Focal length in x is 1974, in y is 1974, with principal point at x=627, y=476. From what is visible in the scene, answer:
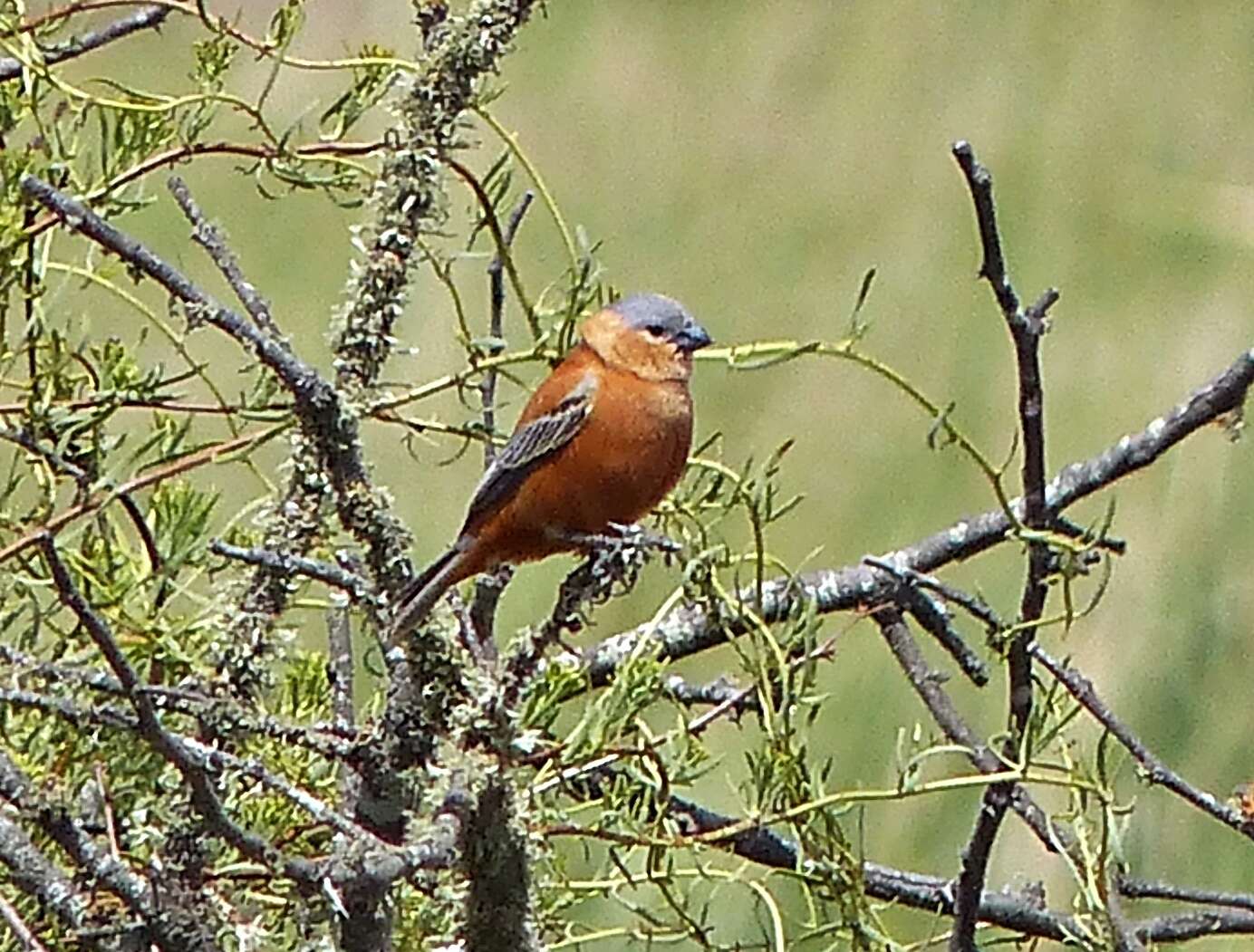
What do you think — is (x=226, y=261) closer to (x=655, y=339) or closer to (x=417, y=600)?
(x=417, y=600)

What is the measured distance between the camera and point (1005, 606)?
1.34 metres

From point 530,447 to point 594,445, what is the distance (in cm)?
4

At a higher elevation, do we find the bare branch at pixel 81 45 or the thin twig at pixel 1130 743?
the bare branch at pixel 81 45

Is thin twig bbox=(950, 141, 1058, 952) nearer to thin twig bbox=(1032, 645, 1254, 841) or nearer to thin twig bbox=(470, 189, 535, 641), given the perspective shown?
thin twig bbox=(1032, 645, 1254, 841)

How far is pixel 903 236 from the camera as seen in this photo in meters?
1.53

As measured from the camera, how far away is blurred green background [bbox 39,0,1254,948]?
4.47ft

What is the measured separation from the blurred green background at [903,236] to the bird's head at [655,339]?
374mm

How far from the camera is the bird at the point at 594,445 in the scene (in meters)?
0.87

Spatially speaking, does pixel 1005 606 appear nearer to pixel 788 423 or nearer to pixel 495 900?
pixel 788 423

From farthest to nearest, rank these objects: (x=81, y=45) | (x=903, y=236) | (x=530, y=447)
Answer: (x=903, y=236) < (x=530, y=447) < (x=81, y=45)

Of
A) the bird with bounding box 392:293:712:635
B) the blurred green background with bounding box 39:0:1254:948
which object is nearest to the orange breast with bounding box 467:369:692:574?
the bird with bounding box 392:293:712:635

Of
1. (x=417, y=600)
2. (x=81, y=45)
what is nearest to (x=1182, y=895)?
(x=417, y=600)

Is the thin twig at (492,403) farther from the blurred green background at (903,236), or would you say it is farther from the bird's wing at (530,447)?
the blurred green background at (903,236)

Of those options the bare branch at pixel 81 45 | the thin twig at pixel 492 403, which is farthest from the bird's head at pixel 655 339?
the bare branch at pixel 81 45
